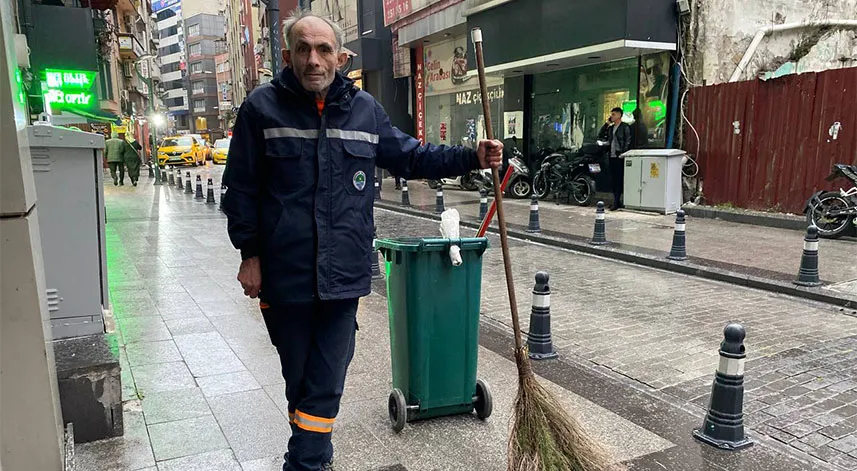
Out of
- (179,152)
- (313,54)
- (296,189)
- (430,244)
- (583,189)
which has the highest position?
(313,54)

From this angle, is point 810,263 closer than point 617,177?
Yes

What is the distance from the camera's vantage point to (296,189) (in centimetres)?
269

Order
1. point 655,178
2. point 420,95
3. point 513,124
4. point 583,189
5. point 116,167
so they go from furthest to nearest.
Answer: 1. point 420,95
2. point 116,167
3. point 513,124
4. point 583,189
5. point 655,178

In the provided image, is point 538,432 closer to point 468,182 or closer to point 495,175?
point 495,175

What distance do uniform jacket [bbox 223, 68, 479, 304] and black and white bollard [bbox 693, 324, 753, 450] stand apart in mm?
2179

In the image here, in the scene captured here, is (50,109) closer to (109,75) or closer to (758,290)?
(758,290)

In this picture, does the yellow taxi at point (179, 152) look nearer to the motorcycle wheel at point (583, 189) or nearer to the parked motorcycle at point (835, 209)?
the motorcycle wheel at point (583, 189)

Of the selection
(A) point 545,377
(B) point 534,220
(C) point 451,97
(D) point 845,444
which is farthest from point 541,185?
(D) point 845,444

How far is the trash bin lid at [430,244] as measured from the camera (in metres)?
3.43

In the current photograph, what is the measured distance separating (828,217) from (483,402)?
27.1 ft

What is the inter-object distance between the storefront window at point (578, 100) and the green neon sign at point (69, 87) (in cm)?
1272

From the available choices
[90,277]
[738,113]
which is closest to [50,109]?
[90,277]

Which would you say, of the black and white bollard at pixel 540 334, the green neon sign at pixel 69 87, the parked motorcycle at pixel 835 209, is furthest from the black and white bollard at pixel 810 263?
the green neon sign at pixel 69 87

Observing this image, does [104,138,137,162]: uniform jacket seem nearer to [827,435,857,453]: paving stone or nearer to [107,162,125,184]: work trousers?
[107,162,125,184]: work trousers
